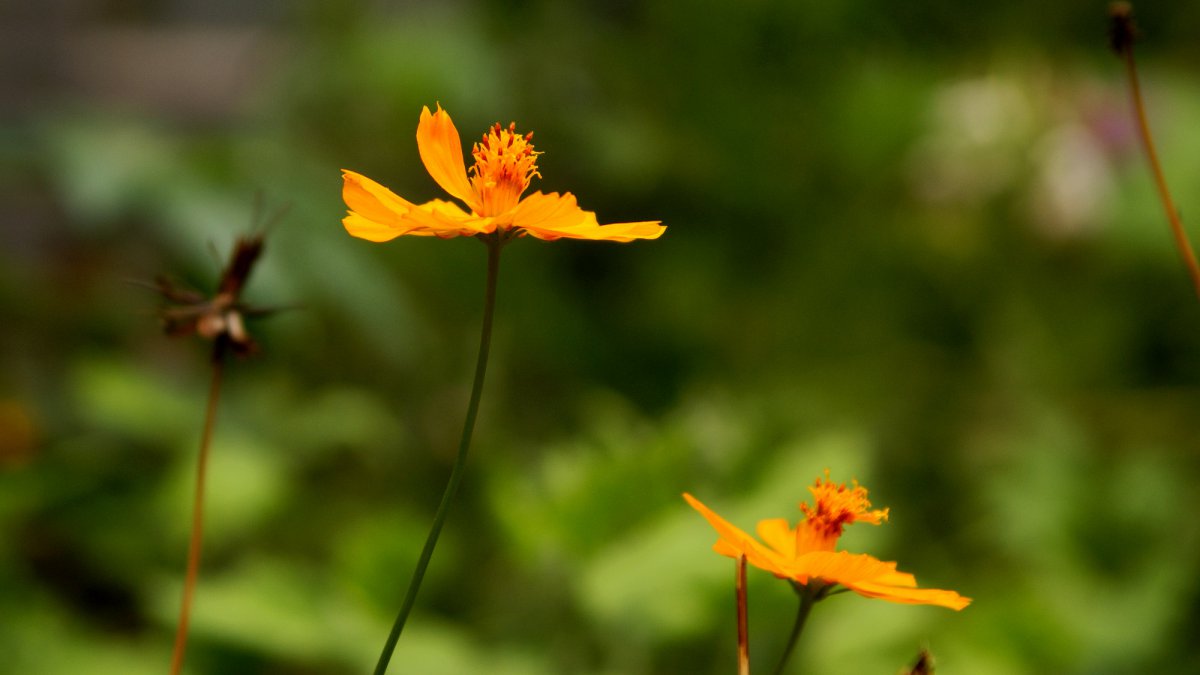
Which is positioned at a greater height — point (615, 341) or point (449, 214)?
point (615, 341)

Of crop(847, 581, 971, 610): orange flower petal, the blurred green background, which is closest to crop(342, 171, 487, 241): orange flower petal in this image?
crop(847, 581, 971, 610): orange flower petal

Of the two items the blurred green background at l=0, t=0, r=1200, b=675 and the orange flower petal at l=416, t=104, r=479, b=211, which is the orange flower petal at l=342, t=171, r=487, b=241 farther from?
the blurred green background at l=0, t=0, r=1200, b=675

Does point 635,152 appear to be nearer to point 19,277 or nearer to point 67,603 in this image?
point 19,277

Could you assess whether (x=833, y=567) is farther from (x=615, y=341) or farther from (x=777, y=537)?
(x=615, y=341)

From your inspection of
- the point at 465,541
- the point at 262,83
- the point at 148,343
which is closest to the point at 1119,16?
the point at 465,541

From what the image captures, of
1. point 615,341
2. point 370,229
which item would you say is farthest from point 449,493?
point 615,341

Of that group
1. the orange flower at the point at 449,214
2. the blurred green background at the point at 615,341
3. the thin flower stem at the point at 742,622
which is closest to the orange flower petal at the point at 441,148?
→ the orange flower at the point at 449,214
